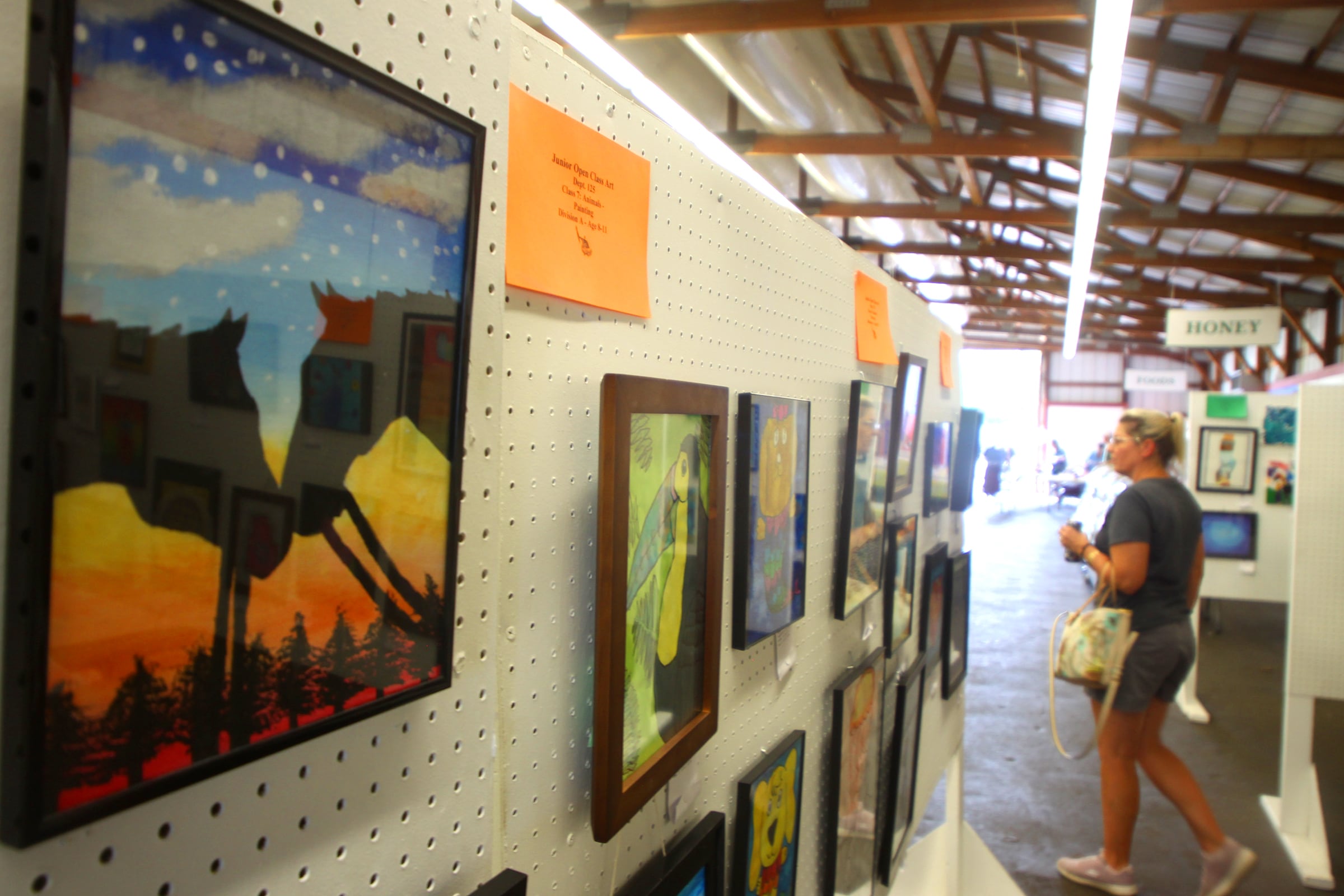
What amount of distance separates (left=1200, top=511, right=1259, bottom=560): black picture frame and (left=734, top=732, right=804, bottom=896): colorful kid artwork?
17.9 feet

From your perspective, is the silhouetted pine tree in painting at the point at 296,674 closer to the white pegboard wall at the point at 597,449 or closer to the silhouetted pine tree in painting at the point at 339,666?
the silhouetted pine tree in painting at the point at 339,666

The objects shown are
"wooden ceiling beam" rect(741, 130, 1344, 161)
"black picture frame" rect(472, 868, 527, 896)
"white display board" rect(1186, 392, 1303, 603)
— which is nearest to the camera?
"black picture frame" rect(472, 868, 527, 896)

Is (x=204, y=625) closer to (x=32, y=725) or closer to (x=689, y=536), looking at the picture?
(x=32, y=725)

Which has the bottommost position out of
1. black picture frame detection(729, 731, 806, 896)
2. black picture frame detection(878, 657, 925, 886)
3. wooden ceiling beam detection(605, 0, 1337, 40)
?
black picture frame detection(878, 657, 925, 886)

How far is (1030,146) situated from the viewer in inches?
236

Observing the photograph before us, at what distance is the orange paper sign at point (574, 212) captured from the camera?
A: 72 cm

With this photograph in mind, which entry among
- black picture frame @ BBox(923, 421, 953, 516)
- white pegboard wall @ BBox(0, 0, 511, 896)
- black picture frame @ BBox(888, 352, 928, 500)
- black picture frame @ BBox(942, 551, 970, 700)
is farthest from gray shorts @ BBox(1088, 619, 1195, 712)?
white pegboard wall @ BBox(0, 0, 511, 896)

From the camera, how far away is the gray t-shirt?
2.85 meters

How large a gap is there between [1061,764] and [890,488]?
144 inches

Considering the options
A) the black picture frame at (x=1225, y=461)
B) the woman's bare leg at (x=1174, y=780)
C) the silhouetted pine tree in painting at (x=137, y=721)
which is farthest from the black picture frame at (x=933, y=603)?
the black picture frame at (x=1225, y=461)

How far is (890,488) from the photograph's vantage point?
6.35 ft

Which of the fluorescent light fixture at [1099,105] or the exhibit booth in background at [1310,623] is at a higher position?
the fluorescent light fixture at [1099,105]

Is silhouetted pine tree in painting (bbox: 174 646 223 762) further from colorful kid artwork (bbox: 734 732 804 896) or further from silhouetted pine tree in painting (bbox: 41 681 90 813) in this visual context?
colorful kid artwork (bbox: 734 732 804 896)

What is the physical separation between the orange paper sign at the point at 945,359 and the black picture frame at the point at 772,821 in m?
1.63
